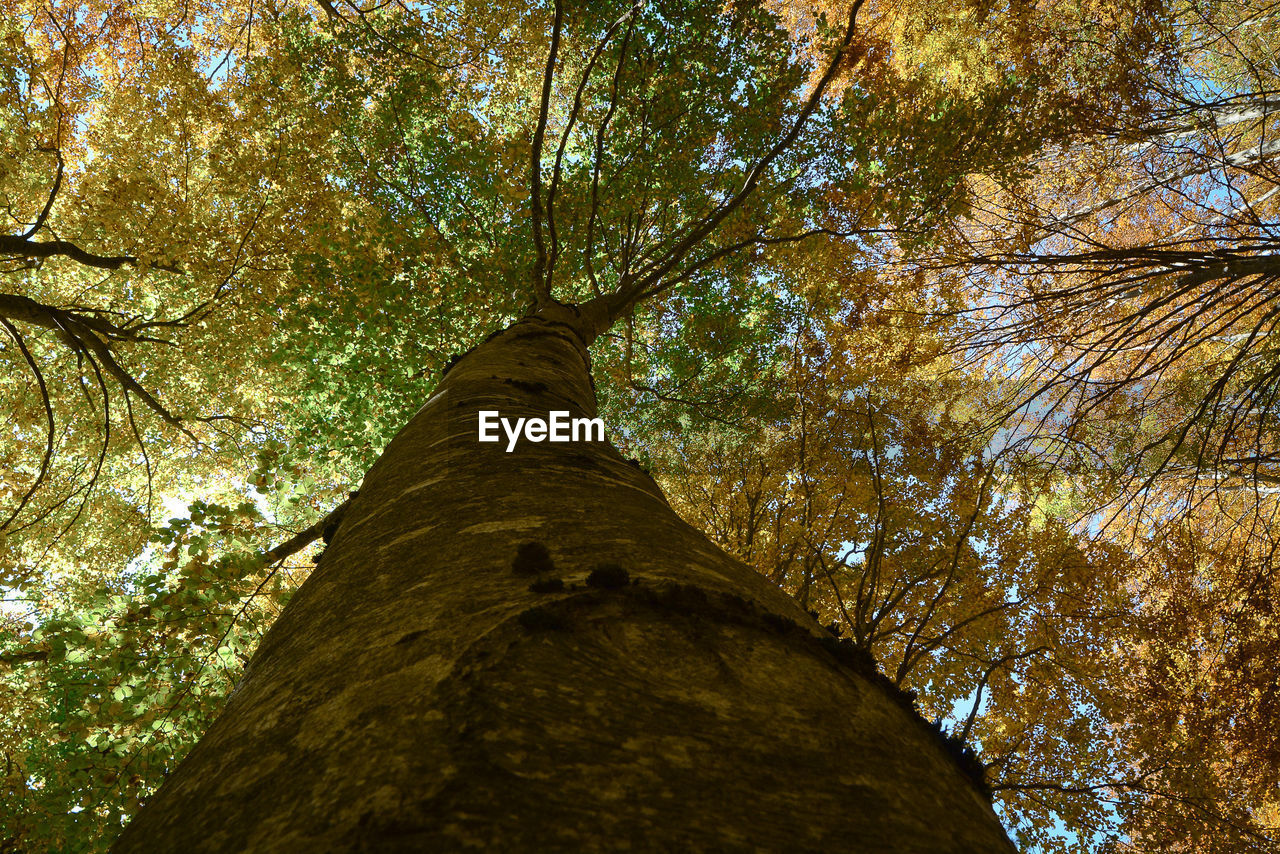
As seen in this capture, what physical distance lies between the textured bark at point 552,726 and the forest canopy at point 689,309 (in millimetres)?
4516

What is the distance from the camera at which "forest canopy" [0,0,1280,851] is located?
6.72 meters

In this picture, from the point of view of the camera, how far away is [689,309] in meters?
10.1

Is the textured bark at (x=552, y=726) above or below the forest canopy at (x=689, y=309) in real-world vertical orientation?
below

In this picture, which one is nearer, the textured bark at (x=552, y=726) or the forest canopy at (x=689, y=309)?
the textured bark at (x=552, y=726)

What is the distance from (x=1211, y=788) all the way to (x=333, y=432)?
11092 mm

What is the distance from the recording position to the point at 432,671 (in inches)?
31.6

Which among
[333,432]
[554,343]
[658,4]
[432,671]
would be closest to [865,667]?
[432,671]

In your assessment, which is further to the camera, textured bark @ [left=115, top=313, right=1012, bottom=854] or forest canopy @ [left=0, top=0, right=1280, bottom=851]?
forest canopy @ [left=0, top=0, right=1280, bottom=851]

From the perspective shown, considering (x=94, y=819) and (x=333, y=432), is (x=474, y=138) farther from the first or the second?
(x=94, y=819)

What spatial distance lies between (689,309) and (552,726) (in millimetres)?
9696

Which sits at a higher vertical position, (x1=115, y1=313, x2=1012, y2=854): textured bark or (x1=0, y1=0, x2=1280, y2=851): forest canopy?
(x1=0, y1=0, x2=1280, y2=851): forest canopy

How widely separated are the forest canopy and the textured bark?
4.52 metres

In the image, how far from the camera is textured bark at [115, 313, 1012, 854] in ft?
1.92

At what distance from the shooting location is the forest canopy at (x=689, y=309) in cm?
672
